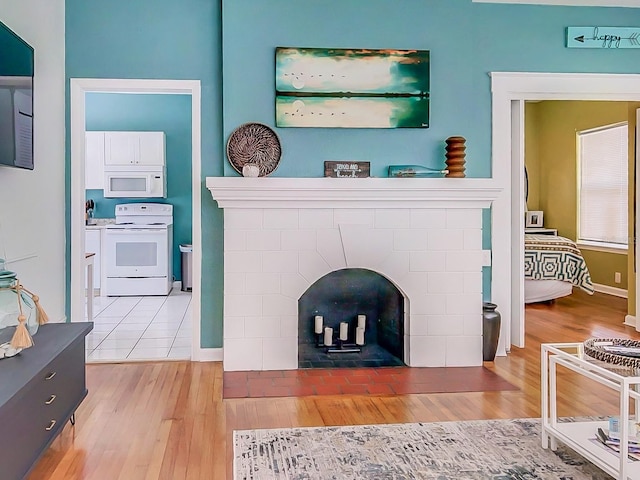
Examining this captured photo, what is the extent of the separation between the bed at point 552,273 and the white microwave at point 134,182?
15.7 feet

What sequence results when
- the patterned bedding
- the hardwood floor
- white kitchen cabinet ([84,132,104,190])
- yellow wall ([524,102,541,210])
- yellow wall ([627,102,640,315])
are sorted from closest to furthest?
the hardwood floor
yellow wall ([627,102,640,315])
the patterned bedding
white kitchen cabinet ([84,132,104,190])
yellow wall ([524,102,541,210])

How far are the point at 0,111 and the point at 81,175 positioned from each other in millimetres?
1517

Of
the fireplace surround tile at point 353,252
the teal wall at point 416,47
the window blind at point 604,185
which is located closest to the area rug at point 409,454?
the fireplace surround tile at point 353,252

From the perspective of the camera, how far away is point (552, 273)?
21.4 ft

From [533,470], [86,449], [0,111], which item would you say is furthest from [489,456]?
[0,111]

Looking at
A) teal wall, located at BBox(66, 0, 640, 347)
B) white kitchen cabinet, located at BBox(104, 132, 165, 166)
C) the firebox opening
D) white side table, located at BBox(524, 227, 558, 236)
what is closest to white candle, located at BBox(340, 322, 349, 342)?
the firebox opening

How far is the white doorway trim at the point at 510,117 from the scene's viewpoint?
439 cm

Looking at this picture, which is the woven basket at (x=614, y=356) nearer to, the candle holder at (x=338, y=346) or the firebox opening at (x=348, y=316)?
the firebox opening at (x=348, y=316)

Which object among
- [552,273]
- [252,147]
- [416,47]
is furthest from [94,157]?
[552,273]

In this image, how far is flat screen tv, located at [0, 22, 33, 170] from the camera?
2.79 m

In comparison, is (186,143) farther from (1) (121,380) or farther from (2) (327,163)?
(1) (121,380)

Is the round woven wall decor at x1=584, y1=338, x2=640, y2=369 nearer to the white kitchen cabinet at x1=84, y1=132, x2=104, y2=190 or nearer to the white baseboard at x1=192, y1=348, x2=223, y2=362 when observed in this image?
the white baseboard at x1=192, y1=348, x2=223, y2=362

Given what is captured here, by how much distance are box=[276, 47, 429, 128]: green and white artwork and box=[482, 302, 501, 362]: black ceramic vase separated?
4.88ft

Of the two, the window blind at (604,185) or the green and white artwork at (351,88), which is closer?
the green and white artwork at (351,88)
